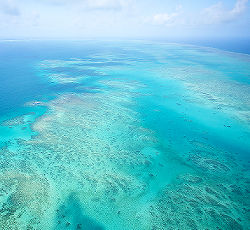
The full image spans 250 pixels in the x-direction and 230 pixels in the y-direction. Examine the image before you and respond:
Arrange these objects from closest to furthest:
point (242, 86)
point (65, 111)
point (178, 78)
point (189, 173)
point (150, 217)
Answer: point (150, 217) < point (189, 173) < point (65, 111) < point (242, 86) < point (178, 78)

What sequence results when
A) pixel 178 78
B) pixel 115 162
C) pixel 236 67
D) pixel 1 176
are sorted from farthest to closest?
1. pixel 236 67
2. pixel 178 78
3. pixel 115 162
4. pixel 1 176

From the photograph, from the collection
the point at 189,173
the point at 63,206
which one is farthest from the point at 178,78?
the point at 63,206

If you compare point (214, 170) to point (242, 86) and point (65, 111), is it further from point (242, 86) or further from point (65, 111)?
point (242, 86)

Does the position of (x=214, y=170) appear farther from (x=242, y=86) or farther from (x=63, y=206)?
(x=242, y=86)

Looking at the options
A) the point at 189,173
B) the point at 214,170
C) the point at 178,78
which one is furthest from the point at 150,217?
the point at 178,78

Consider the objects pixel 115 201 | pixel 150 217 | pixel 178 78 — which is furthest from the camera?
pixel 178 78

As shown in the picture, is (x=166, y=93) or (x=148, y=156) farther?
(x=166, y=93)
